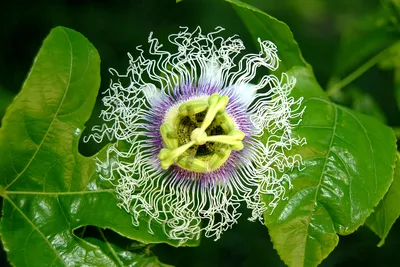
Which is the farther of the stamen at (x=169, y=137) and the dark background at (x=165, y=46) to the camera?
the dark background at (x=165, y=46)

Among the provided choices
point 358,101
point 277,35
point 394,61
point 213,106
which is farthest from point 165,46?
point 213,106

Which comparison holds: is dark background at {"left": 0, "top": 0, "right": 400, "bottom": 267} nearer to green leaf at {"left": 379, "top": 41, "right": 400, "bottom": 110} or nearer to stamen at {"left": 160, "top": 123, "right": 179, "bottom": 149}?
green leaf at {"left": 379, "top": 41, "right": 400, "bottom": 110}

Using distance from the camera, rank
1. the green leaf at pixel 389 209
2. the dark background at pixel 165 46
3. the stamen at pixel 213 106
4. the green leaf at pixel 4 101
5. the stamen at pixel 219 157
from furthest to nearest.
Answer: the dark background at pixel 165 46, the green leaf at pixel 4 101, the green leaf at pixel 389 209, the stamen at pixel 219 157, the stamen at pixel 213 106

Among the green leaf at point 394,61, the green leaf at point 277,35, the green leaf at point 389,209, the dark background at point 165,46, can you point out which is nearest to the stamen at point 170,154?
the green leaf at point 277,35

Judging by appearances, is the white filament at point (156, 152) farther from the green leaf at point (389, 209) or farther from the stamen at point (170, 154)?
the green leaf at point (389, 209)

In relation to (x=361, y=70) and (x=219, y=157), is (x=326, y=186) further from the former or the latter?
(x=361, y=70)
